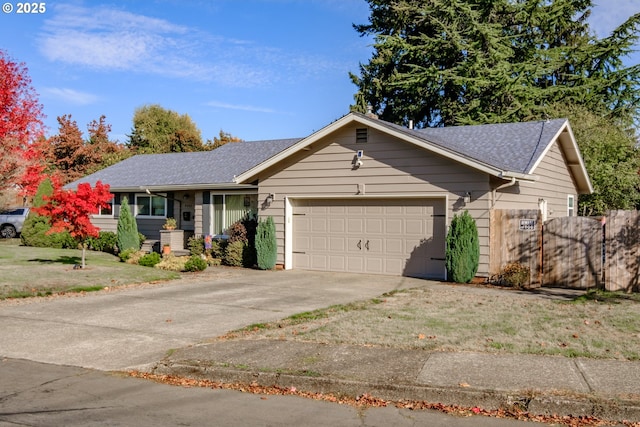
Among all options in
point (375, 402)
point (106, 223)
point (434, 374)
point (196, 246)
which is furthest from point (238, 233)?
point (375, 402)

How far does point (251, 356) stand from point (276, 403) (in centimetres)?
150

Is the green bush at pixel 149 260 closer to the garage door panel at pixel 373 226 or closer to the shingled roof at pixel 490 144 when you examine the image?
the shingled roof at pixel 490 144

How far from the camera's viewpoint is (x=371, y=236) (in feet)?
57.3

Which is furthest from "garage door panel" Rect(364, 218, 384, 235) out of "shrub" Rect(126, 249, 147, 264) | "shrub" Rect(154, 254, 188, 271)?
"shrub" Rect(126, 249, 147, 264)

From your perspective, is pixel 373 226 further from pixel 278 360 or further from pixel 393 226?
pixel 278 360

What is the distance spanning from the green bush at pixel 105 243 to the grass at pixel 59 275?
3.45 meters

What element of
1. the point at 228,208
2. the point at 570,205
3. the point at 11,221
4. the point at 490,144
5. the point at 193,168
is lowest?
the point at 11,221

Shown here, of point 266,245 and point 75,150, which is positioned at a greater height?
point 75,150

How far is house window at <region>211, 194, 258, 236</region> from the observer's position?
2159cm

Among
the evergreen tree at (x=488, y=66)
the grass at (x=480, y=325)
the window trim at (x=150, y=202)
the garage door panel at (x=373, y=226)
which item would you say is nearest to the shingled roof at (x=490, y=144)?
the garage door panel at (x=373, y=226)

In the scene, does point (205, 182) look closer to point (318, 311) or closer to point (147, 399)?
point (318, 311)

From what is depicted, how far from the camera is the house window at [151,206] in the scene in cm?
2458

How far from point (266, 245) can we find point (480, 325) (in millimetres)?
10024

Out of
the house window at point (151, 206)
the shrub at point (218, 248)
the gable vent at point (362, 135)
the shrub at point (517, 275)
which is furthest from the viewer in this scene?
the house window at point (151, 206)
